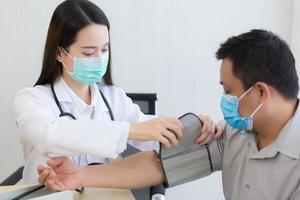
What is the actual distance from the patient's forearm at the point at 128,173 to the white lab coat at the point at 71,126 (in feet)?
0.19

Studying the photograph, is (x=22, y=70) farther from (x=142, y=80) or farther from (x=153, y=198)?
(x=153, y=198)

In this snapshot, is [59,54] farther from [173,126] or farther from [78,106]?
[173,126]

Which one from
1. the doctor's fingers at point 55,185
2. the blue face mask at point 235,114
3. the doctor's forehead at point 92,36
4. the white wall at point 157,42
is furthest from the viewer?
the white wall at point 157,42

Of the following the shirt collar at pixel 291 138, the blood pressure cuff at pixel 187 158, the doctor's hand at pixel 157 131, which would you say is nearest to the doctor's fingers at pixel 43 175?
the doctor's hand at pixel 157 131

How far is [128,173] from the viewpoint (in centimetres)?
129

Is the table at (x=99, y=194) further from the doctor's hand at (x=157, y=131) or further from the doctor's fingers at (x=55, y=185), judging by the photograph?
the doctor's hand at (x=157, y=131)

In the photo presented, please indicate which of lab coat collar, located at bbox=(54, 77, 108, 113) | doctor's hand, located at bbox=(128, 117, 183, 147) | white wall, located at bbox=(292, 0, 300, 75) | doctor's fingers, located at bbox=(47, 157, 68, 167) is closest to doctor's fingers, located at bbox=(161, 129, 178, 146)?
doctor's hand, located at bbox=(128, 117, 183, 147)

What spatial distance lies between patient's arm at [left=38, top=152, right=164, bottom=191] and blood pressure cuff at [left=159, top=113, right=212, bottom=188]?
0.05 m

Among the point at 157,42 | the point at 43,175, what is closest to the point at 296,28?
the point at 157,42

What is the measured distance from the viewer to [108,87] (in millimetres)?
1661

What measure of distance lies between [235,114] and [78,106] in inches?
24.5

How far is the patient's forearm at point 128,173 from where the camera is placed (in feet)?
4.01

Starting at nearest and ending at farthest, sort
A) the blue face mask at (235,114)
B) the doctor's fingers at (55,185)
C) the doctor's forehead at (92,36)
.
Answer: the doctor's fingers at (55,185), the blue face mask at (235,114), the doctor's forehead at (92,36)

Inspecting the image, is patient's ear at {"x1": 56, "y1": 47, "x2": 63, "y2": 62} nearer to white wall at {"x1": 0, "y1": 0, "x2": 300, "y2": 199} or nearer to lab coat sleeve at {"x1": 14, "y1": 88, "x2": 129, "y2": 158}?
lab coat sleeve at {"x1": 14, "y1": 88, "x2": 129, "y2": 158}
